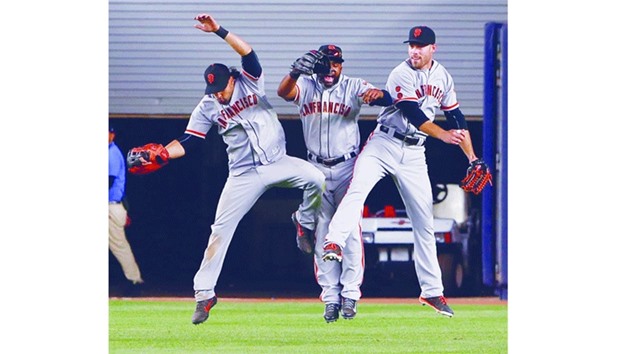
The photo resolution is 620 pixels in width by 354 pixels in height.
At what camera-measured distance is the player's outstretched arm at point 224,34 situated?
796 centimetres

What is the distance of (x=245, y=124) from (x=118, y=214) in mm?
1994

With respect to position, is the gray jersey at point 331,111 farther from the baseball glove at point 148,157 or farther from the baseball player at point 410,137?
the baseball glove at point 148,157

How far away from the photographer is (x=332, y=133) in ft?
26.6

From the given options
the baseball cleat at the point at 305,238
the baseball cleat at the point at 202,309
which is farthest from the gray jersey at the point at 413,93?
the baseball cleat at the point at 202,309

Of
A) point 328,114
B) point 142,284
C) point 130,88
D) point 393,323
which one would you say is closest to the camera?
point 328,114

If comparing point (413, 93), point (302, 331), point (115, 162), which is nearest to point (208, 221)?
point (115, 162)

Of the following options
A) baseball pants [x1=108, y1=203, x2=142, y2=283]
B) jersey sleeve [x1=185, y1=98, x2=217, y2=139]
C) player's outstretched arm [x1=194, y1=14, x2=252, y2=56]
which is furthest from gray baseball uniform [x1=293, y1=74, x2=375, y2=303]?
baseball pants [x1=108, y1=203, x2=142, y2=283]

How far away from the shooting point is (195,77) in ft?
29.3

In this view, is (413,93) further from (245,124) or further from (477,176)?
(245,124)

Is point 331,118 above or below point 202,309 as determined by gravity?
above

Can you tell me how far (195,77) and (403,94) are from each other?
1511 millimetres

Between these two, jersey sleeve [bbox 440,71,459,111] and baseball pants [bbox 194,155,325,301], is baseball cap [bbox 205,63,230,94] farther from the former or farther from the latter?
jersey sleeve [bbox 440,71,459,111]
